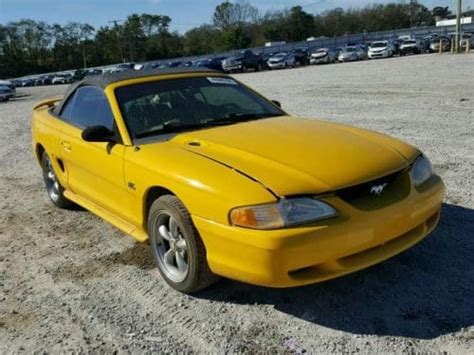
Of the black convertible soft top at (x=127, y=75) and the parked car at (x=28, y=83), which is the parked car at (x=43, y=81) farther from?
the black convertible soft top at (x=127, y=75)

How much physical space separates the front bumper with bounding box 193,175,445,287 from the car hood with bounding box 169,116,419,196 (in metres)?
0.21

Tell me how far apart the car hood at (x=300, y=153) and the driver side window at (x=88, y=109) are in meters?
0.84

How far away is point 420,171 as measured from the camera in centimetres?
359

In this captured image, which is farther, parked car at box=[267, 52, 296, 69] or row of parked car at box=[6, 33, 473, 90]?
parked car at box=[267, 52, 296, 69]

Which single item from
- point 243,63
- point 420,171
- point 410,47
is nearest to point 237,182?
point 420,171

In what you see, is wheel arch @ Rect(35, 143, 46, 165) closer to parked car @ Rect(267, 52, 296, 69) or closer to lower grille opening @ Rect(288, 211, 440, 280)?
lower grille opening @ Rect(288, 211, 440, 280)

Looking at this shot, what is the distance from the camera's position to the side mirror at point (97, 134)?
4.06m

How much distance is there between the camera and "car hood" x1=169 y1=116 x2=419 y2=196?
10.2 ft

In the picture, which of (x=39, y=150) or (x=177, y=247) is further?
(x=39, y=150)

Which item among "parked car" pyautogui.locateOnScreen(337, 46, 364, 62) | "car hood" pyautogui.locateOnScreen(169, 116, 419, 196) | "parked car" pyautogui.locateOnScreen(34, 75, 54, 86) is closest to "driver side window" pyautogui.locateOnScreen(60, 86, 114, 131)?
"car hood" pyautogui.locateOnScreen(169, 116, 419, 196)

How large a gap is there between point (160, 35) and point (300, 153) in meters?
116

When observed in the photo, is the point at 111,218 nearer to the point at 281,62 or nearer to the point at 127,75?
the point at 127,75

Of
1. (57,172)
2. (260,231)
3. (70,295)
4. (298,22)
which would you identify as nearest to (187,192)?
(260,231)

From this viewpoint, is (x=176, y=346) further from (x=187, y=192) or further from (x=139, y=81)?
(x=139, y=81)
